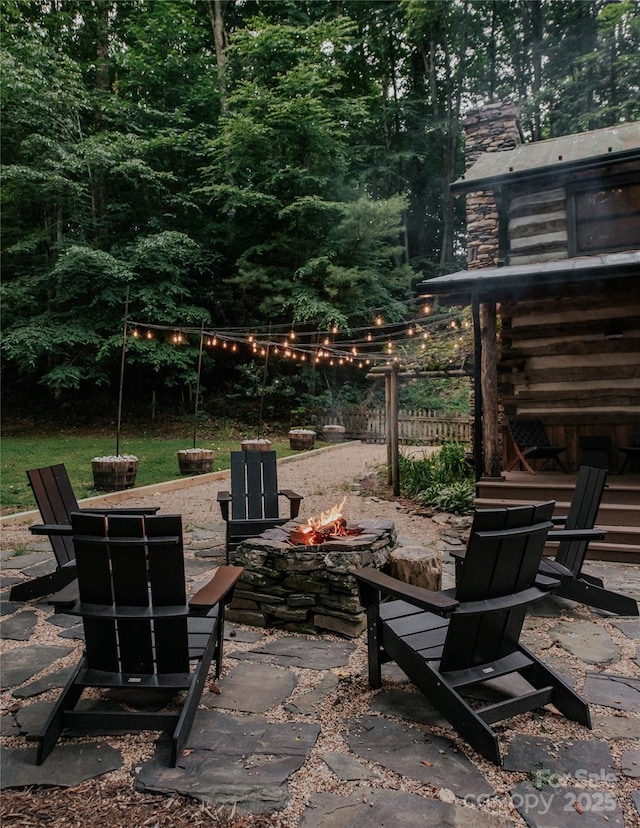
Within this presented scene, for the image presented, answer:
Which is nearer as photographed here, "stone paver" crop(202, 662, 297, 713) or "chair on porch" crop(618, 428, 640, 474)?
"stone paver" crop(202, 662, 297, 713)

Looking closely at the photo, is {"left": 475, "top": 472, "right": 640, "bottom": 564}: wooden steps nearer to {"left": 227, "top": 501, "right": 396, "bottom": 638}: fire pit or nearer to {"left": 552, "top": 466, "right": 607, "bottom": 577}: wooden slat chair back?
{"left": 552, "top": 466, "right": 607, "bottom": 577}: wooden slat chair back

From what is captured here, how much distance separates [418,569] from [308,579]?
75cm

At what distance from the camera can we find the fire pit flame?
140 inches

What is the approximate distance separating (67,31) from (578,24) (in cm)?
1821

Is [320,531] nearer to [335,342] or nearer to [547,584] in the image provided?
[547,584]

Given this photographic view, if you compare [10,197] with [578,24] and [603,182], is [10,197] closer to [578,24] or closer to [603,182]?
[603,182]

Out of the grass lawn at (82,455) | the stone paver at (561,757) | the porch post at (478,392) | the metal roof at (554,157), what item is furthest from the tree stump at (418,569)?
the metal roof at (554,157)

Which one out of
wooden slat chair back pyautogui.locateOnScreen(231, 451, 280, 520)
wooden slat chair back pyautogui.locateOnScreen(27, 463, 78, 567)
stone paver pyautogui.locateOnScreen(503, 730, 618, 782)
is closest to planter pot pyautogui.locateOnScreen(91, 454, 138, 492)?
wooden slat chair back pyautogui.locateOnScreen(231, 451, 280, 520)

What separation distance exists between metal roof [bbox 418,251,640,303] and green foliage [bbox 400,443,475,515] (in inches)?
106

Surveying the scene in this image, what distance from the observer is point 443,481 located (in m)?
7.98

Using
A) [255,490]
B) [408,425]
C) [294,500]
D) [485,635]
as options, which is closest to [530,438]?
[294,500]

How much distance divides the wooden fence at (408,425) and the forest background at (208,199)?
0.85 metres

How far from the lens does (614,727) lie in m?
2.32

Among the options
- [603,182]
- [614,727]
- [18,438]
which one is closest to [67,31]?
[18,438]
